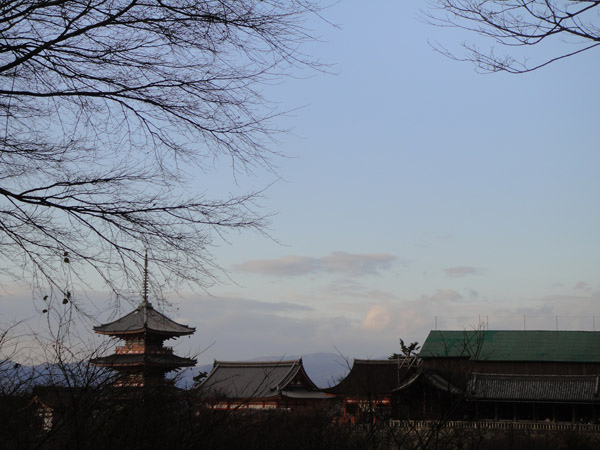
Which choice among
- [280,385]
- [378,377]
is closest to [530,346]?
[378,377]

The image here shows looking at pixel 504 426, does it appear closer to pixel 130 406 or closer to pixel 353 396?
pixel 353 396

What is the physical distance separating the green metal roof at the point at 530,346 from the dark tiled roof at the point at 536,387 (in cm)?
307

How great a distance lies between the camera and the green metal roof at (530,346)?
1555 inches

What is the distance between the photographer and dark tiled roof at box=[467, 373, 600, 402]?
109 feet

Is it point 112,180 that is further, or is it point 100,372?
point 112,180

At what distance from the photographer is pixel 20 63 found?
529cm

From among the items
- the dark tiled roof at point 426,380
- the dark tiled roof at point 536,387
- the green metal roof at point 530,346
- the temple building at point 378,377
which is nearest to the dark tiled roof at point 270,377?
the temple building at point 378,377

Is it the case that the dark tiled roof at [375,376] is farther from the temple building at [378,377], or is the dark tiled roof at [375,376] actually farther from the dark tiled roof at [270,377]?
the dark tiled roof at [270,377]

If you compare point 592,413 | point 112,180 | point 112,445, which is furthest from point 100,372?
point 592,413

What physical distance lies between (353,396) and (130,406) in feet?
96.4

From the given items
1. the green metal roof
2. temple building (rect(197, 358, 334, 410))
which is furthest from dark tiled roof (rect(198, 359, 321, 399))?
the green metal roof

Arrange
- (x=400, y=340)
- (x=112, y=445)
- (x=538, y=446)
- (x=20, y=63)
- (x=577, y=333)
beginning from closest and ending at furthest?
(x=112, y=445) → (x=20, y=63) → (x=538, y=446) → (x=577, y=333) → (x=400, y=340)

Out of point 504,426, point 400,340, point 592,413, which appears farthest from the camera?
point 400,340

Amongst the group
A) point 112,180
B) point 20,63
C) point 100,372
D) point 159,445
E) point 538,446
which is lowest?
point 538,446
